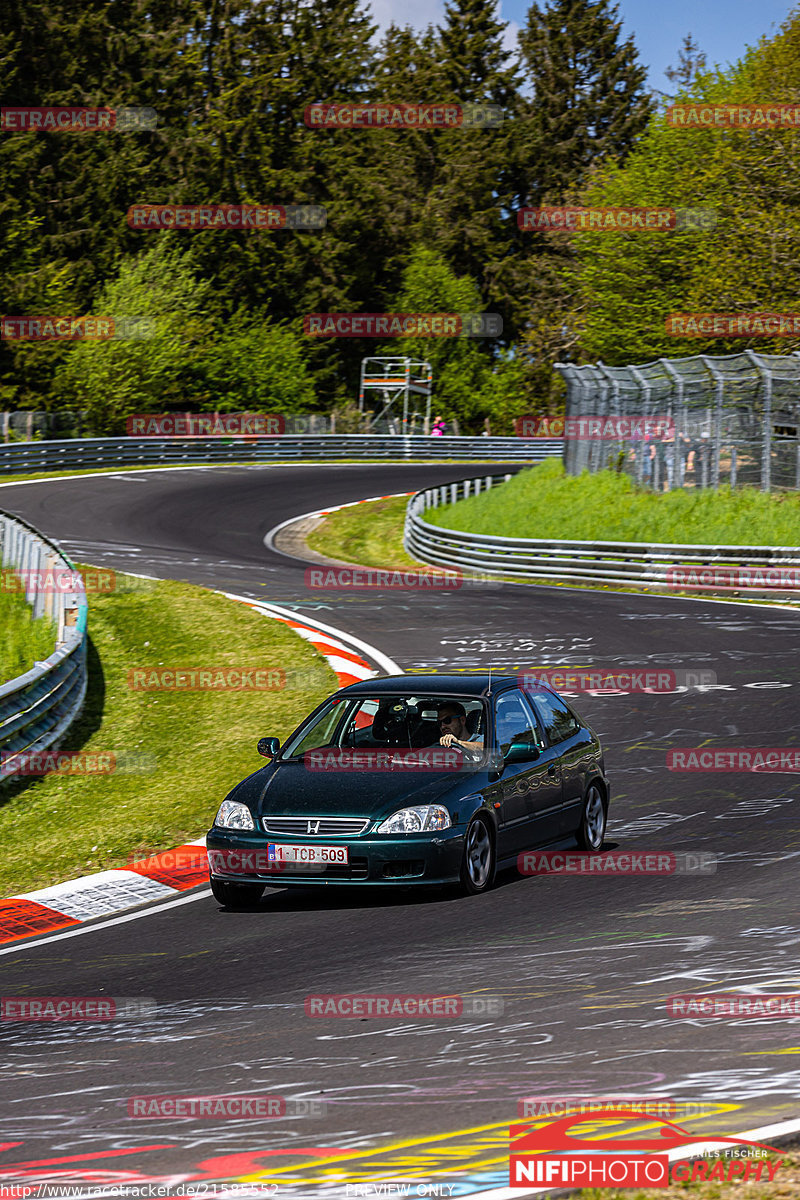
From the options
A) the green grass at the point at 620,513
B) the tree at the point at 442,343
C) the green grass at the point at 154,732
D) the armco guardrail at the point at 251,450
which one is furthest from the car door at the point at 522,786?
the tree at the point at 442,343

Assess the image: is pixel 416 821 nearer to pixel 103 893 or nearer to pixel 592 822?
pixel 592 822

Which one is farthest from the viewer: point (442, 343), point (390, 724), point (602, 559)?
point (442, 343)

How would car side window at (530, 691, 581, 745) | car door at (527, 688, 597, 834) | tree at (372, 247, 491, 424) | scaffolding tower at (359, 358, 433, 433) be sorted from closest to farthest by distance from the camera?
car door at (527, 688, 597, 834), car side window at (530, 691, 581, 745), scaffolding tower at (359, 358, 433, 433), tree at (372, 247, 491, 424)

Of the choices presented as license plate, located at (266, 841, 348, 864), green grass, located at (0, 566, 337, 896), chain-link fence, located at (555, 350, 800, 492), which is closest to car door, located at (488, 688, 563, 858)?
license plate, located at (266, 841, 348, 864)

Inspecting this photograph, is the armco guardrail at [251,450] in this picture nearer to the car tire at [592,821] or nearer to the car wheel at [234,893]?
the car tire at [592,821]

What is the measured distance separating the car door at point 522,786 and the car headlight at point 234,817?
4.88ft

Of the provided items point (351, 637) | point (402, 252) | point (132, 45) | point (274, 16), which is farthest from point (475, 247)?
point (351, 637)

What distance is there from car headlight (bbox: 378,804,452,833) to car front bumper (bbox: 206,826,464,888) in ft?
0.13

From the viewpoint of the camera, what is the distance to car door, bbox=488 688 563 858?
→ 952 centimetres

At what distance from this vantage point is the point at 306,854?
8.84 m

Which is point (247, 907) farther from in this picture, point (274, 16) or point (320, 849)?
point (274, 16)

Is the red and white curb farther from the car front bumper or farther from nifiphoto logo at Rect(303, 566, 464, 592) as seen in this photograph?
nifiphoto logo at Rect(303, 566, 464, 592)

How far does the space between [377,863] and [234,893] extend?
0.99 meters

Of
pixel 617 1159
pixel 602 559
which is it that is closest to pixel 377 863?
pixel 617 1159
